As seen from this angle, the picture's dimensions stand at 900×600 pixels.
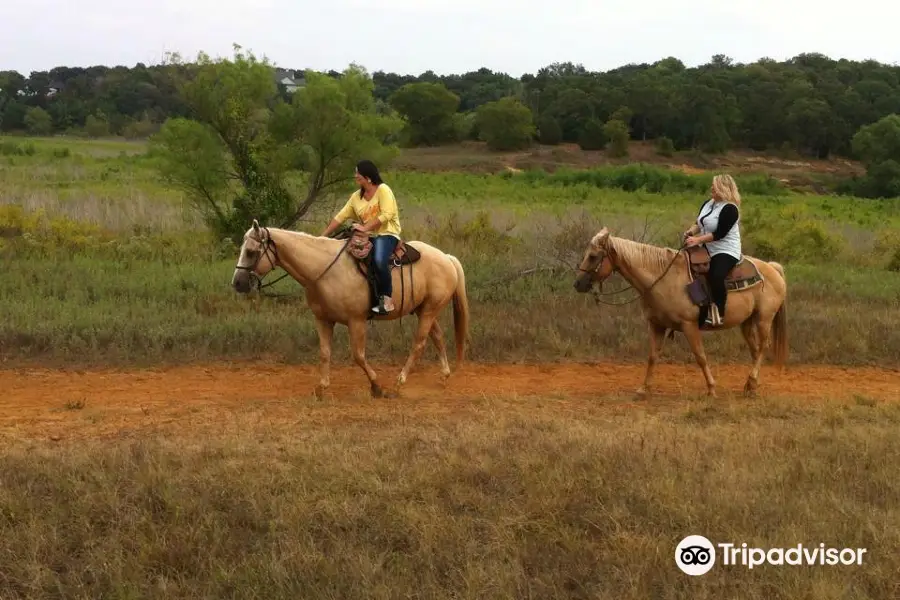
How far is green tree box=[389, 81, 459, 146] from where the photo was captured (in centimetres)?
7431

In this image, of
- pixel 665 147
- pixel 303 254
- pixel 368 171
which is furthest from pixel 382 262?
pixel 665 147

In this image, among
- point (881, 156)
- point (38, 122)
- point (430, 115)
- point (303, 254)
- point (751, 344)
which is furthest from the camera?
point (38, 122)

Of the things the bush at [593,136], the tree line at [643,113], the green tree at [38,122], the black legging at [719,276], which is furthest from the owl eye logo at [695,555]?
the green tree at [38,122]

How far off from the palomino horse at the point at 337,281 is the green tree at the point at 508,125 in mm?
62920

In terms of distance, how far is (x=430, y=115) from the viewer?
243 feet

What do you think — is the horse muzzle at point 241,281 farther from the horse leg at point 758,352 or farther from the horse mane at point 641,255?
the horse leg at point 758,352

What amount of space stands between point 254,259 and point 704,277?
16.6ft

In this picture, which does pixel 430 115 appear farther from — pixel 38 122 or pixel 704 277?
pixel 704 277

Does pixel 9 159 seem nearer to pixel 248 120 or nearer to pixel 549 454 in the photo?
pixel 248 120

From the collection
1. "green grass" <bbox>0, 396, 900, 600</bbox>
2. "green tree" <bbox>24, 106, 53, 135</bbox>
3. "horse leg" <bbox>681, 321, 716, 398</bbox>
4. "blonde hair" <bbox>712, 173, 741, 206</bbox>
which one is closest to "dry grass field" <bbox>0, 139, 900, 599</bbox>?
"green grass" <bbox>0, 396, 900, 600</bbox>

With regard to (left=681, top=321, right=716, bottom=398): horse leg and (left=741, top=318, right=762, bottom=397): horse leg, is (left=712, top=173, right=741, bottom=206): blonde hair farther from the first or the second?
(left=741, top=318, right=762, bottom=397): horse leg

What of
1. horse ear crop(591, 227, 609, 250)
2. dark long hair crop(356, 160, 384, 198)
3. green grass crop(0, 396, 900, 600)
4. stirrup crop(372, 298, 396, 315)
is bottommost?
green grass crop(0, 396, 900, 600)

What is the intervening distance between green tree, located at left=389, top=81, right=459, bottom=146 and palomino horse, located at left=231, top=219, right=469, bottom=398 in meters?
66.7

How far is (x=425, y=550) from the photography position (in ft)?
14.3
